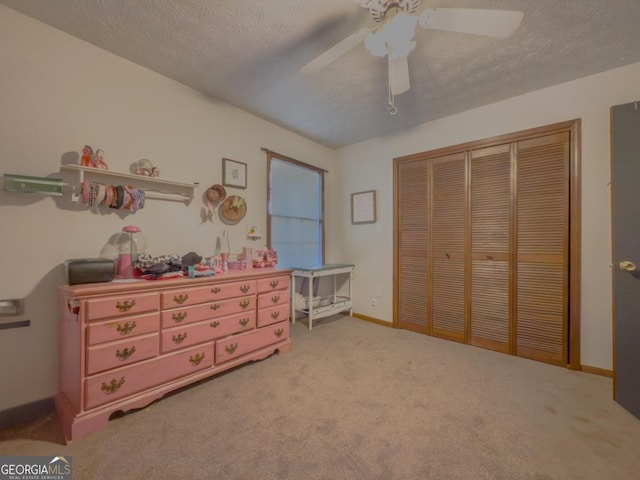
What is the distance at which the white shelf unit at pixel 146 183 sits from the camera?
1.80 m

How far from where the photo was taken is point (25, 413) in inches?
63.9

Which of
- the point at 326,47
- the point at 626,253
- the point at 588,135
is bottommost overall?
the point at 626,253

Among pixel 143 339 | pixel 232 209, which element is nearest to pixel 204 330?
pixel 143 339

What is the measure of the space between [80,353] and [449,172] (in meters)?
3.48

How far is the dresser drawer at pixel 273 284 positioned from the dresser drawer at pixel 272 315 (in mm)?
178

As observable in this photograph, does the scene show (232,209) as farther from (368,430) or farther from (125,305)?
(368,430)

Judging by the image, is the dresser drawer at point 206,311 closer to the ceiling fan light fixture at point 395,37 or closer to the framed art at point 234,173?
the framed art at point 234,173

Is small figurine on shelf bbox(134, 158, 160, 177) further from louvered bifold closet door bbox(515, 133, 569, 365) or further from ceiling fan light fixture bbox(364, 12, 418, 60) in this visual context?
louvered bifold closet door bbox(515, 133, 569, 365)

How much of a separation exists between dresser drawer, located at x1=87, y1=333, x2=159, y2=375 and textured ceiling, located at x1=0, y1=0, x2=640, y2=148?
80.3 inches

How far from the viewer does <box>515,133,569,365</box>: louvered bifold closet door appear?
2330 millimetres

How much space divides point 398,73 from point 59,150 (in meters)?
2.33

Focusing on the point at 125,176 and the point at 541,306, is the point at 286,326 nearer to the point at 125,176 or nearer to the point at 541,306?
the point at 125,176

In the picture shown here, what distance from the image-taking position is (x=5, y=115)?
1600mm

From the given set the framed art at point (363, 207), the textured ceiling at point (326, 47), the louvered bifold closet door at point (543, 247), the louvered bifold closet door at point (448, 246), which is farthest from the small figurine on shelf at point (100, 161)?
the louvered bifold closet door at point (543, 247)
